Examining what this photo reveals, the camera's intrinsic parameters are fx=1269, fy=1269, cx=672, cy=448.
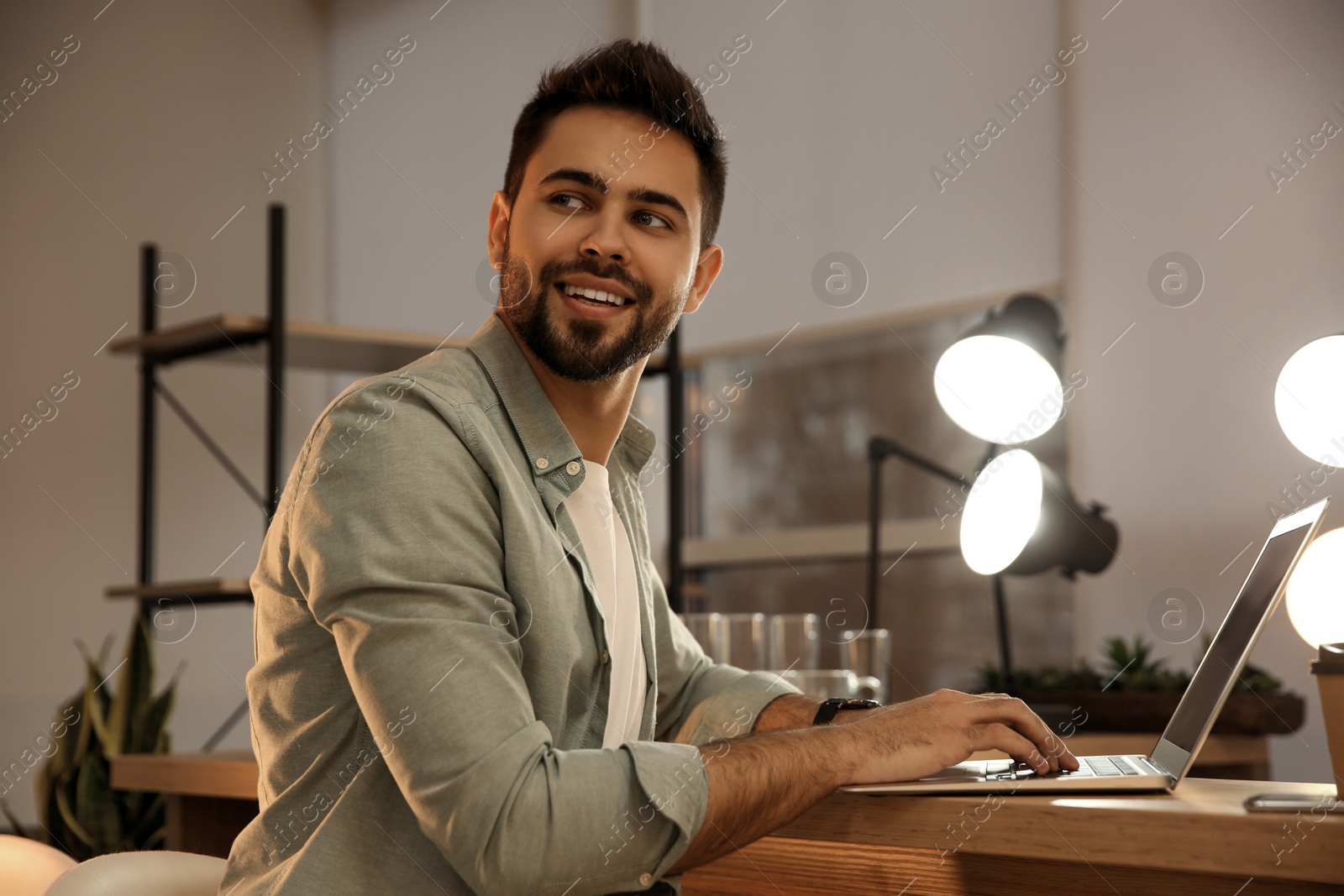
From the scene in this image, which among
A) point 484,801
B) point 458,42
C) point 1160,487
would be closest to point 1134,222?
point 1160,487

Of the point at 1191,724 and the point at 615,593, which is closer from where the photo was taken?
the point at 1191,724

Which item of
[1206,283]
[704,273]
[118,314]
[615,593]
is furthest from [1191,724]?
[118,314]

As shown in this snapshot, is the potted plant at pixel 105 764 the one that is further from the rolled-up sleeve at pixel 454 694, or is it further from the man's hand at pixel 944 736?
the man's hand at pixel 944 736

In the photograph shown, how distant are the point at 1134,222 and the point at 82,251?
295 centimetres

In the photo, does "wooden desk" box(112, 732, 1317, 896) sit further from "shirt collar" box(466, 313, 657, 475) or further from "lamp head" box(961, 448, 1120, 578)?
"lamp head" box(961, 448, 1120, 578)

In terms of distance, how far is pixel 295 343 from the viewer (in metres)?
2.45

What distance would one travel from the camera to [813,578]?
309cm

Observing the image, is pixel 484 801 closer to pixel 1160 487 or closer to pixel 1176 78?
pixel 1160 487

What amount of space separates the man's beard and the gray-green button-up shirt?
108mm

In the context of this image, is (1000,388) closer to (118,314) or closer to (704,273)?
(704,273)

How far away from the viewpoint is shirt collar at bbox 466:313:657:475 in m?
1.01

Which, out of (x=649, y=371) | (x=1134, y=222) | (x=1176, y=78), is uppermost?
(x=1176, y=78)

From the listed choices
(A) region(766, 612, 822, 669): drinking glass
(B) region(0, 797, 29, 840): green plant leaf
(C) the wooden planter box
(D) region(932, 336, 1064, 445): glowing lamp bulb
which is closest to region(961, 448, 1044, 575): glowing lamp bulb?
(D) region(932, 336, 1064, 445): glowing lamp bulb

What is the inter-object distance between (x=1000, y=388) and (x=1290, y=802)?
1108 mm
